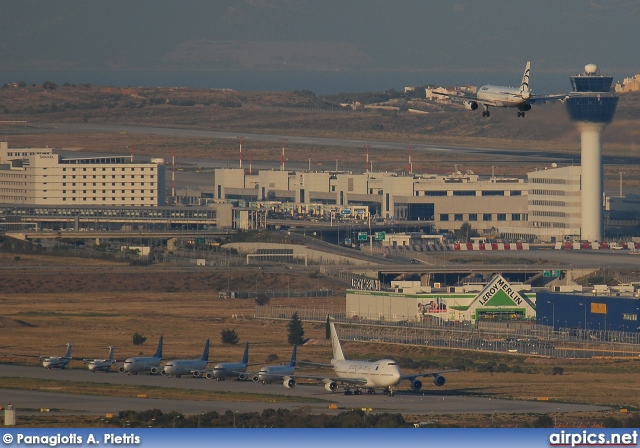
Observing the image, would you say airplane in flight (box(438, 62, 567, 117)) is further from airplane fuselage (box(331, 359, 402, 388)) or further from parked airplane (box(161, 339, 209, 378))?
parked airplane (box(161, 339, 209, 378))

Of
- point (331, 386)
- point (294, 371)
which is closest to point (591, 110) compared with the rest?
point (294, 371)

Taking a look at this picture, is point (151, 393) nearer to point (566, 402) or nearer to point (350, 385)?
point (350, 385)

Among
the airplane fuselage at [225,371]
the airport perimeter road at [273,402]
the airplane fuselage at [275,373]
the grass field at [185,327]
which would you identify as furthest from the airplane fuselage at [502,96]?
the airplane fuselage at [225,371]

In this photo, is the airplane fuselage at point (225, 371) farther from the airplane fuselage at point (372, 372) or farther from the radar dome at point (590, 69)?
the radar dome at point (590, 69)

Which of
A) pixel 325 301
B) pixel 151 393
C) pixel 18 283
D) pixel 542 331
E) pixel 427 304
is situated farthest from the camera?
pixel 18 283

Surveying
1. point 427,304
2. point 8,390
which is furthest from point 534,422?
point 427,304

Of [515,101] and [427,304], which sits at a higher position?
[515,101]
